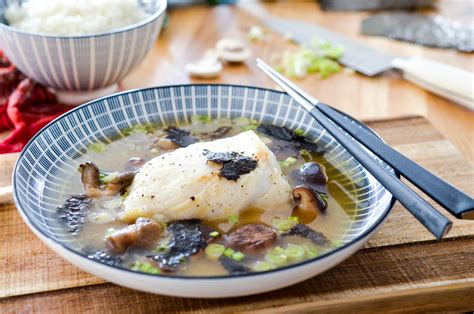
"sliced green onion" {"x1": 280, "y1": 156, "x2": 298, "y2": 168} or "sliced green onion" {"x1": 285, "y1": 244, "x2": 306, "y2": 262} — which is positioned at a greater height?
"sliced green onion" {"x1": 285, "y1": 244, "x2": 306, "y2": 262}

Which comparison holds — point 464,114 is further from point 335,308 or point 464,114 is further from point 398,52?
point 335,308

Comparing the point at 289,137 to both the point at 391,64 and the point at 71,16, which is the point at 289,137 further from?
the point at 391,64

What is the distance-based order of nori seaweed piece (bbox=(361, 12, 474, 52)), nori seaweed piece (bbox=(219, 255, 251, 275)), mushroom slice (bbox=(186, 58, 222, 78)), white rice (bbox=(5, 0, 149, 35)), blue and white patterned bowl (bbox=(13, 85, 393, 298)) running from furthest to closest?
nori seaweed piece (bbox=(361, 12, 474, 52)) < mushroom slice (bbox=(186, 58, 222, 78)) < white rice (bbox=(5, 0, 149, 35)) < nori seaweed piece (bbox=(219, 255, 251, 275)) < blue and white patterned bowl (bbox=(13, 85, 393, 298))

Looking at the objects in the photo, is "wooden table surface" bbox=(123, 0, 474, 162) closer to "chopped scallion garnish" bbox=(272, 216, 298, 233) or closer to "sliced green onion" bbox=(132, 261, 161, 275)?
"chopped scallion garnish" bbox=(272, 216, 298, 233)

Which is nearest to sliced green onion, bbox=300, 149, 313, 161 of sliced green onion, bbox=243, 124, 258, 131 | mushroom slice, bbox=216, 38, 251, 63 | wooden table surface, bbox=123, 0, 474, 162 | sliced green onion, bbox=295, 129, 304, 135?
sliced green onion, bbox=295, 129, 304, 135

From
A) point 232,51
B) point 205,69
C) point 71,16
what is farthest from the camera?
point 232,51

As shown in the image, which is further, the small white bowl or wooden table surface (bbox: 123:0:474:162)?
wooden table surface (bbox: 123:0:474:162)

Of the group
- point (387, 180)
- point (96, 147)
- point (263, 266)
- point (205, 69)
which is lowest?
point (205, 69)

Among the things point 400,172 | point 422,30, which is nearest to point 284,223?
point 400,172
